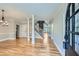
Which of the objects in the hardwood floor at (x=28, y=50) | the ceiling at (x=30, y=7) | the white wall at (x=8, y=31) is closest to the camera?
the ceiling at (x=30, y=7)

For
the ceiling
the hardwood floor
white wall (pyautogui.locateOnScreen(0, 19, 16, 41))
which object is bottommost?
the hardwood floor

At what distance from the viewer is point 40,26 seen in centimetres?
1867

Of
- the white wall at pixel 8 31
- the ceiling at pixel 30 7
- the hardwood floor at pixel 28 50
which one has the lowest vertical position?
the hardwood floor at pixel 28 50

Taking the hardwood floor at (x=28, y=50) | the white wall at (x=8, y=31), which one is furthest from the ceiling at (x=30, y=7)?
the white wall at (x=8, y=31)

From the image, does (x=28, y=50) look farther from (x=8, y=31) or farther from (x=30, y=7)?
(x=8, y=31)

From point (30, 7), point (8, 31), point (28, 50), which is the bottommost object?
point (28, 50)

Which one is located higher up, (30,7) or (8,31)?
(30,7)

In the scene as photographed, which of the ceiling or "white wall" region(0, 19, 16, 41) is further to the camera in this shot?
"white wall" region(0, 19, 16, 41)

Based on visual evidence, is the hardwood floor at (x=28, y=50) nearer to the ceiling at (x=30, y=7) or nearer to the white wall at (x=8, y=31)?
the ceiling at (x=30, y=7)

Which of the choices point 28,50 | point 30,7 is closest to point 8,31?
point 28,50

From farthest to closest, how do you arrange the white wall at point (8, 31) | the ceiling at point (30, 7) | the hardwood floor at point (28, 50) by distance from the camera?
the white wall at point (8, 31)
the hardwood floor at point (28, 50)
the ceiling at point (30, 7)

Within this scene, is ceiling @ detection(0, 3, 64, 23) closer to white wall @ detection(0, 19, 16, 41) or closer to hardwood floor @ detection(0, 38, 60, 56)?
hardwood floor @ detection(0, 38, 60, 56)

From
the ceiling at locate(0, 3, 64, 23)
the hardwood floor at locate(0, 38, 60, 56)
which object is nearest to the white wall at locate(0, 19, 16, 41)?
the hardwood floor at locate(0, 38, 60, 56)

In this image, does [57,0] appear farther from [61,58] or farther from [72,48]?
[72,48]
